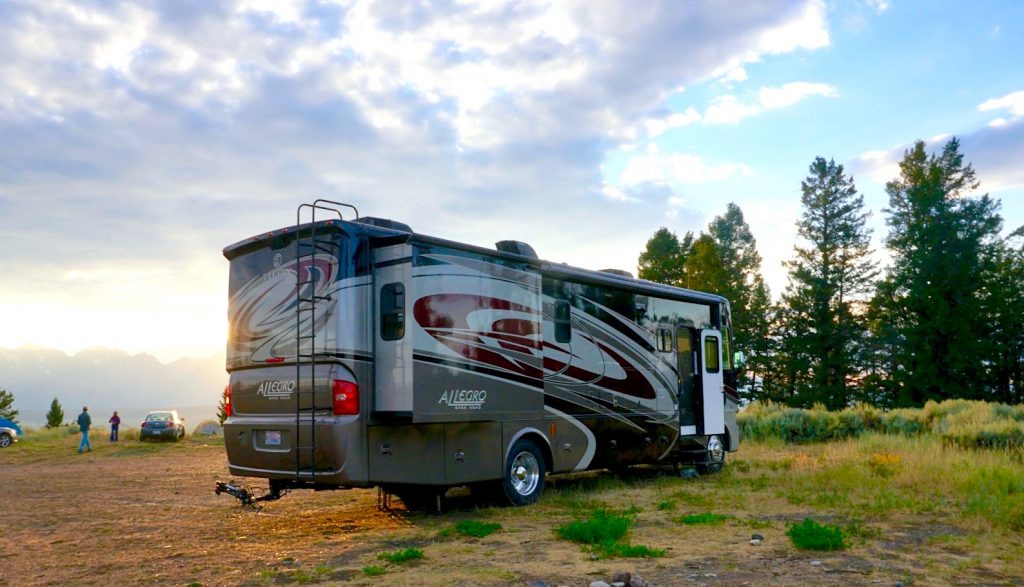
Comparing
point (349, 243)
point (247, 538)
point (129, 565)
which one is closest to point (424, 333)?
point (349, 243)

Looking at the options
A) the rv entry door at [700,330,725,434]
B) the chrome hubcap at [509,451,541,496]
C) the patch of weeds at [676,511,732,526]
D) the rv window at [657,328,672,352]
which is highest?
the rv window at [657,328,672,352]

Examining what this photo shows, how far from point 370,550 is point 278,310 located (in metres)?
2.91

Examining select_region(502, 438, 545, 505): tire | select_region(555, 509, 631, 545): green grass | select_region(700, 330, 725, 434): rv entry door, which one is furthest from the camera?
select_region(700, 330, 725, 434): rv entry door

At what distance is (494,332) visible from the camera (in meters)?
9.82

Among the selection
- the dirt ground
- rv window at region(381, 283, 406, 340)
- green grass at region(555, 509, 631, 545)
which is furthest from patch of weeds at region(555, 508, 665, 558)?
rv window at region(381, 283, 406, 340)

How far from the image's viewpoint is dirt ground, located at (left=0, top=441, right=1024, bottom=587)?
20.6 ft

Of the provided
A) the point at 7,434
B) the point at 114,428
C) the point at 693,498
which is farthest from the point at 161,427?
the point at 693,498

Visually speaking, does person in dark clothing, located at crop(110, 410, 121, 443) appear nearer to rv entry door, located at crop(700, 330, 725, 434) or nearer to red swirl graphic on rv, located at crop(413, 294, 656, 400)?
rv entry door, located at crop(700, 330, 725, 434)

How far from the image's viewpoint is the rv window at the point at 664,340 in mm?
13156

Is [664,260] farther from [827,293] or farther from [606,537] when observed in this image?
[606,537]

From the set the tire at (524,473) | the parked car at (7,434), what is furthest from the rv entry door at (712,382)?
the parked car at (7,434)

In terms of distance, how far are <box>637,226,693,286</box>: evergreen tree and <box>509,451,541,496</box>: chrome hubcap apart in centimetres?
3574

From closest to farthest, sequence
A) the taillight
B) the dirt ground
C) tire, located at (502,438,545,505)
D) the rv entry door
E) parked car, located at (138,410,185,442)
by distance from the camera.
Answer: the dirt ground
the taillight
tire, located at (502,438,545,505)
the rv entry door
parked car, located at (138,410,185,442)

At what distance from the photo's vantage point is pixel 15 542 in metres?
8.59
